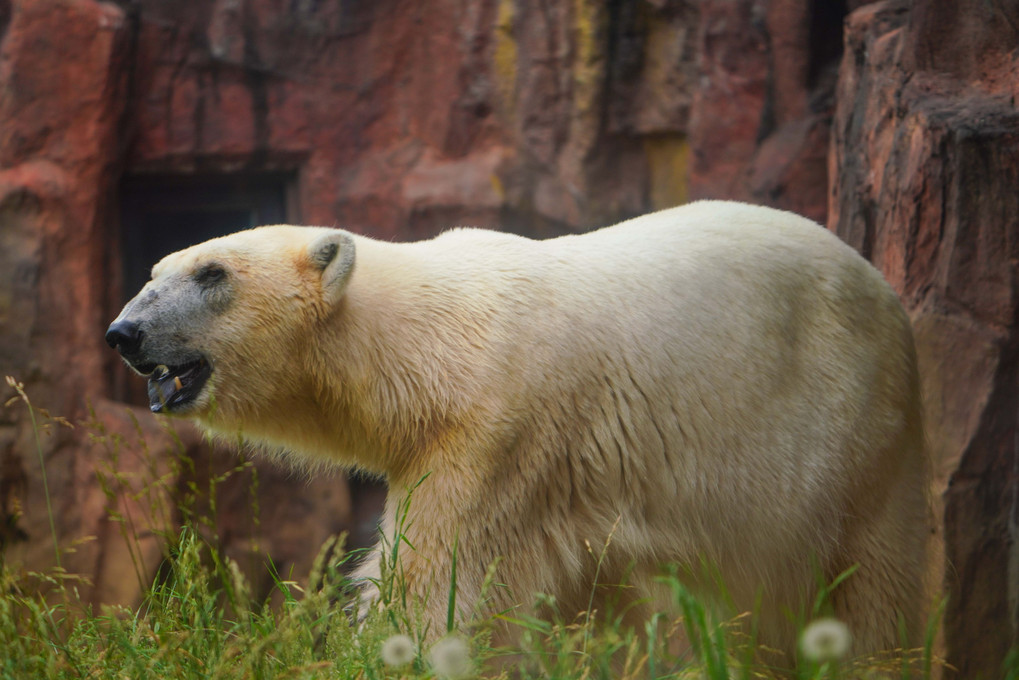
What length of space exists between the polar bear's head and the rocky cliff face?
2.77 m

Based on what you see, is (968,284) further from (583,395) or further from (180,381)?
(180,381)

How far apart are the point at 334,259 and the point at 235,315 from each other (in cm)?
Result: 31

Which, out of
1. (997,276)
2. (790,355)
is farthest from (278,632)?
(997,276)

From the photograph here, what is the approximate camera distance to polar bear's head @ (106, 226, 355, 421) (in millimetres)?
2641

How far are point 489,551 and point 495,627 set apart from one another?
0.64ft

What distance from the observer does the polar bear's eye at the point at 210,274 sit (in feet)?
8.80

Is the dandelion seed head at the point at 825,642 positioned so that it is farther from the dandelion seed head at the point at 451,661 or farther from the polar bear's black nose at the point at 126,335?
the polar bear's black nose at the point at 126,335

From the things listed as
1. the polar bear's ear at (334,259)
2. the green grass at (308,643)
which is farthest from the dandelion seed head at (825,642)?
the polar bear's ear at (334,259)

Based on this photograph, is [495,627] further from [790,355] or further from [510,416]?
[790,355]

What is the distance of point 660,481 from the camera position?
2.78m

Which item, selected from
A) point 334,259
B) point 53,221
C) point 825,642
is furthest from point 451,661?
point 53,221

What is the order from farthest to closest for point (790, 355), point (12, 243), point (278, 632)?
point (12, 243)
point (790, 355)
point (278, 632)

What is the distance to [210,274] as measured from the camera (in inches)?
106

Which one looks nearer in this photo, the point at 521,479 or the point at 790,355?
the point at 521,479
